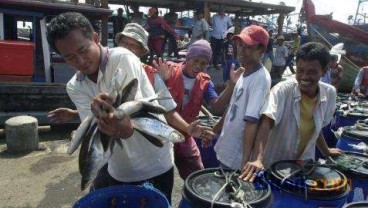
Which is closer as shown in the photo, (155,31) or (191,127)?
(191,127)

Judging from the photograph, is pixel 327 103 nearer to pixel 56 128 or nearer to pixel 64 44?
pixel 64 44

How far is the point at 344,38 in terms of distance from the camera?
14.2 m

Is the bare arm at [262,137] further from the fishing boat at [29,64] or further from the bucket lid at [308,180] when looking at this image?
the fishing boat at [29,64]

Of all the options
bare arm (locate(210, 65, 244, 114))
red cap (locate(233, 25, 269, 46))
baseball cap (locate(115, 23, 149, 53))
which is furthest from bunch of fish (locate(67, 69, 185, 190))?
baseball cap (locate(115, 23, 149, 53))

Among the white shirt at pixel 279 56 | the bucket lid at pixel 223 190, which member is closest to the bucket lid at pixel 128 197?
the bucket lid at pixel 223 190

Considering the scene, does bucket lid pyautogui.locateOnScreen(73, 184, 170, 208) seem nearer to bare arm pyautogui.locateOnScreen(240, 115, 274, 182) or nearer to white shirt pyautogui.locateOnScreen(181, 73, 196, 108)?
bare arm pyautogui.locateOnScreen(240, 115, 274, 182)

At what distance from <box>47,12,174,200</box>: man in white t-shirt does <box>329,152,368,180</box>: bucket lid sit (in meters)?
1.23

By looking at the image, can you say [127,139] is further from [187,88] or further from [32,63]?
[32,63]

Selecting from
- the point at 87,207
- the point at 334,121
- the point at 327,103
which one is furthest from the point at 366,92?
the point at 87,207

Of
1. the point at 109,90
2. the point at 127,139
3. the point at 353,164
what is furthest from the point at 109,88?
the point at 353,164

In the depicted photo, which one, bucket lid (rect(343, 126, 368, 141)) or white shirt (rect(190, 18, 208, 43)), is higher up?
white shirt (rect(190, 18, 208, 43))

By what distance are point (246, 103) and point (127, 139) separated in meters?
0.99

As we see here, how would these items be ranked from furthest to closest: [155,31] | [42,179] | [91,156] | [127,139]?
[155,31] < [42,179] < [127,139] < [91,156]

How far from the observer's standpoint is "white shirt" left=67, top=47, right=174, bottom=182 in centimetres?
185
